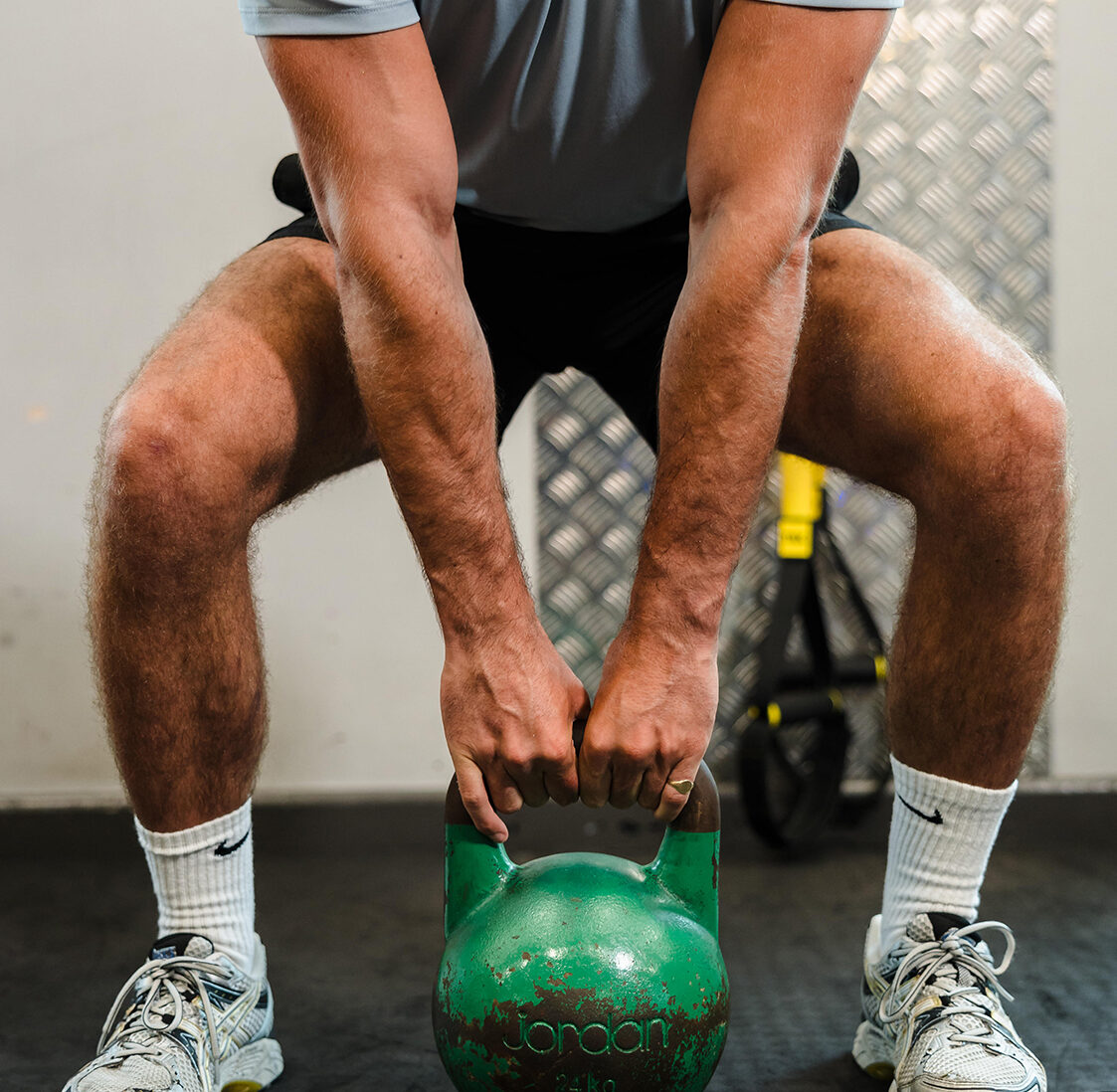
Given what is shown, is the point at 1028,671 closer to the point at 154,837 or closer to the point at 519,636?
the point at 519,636

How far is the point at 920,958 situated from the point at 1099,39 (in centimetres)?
186

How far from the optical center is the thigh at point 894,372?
110cm

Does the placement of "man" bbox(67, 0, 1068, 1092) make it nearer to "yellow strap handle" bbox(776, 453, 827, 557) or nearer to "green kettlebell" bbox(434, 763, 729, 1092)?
"green kettlebell" bbox(434, 763, 729, 1092)

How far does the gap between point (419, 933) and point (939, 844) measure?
2.79 feet

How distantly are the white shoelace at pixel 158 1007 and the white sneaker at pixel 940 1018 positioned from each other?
0.65m

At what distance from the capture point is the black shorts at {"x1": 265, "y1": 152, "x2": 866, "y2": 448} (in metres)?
1.32

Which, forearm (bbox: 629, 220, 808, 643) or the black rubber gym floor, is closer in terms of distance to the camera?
forearm (bbox: 629, 220, 808, 643)

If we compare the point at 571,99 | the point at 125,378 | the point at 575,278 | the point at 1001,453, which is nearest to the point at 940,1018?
the point at 1001,453

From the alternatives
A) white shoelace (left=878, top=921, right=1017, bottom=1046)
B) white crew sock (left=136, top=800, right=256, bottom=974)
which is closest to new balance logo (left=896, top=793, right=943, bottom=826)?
white shoelace (left=878, top=921, right=1017, bottom=1046)

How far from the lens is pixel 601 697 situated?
0.99 metres

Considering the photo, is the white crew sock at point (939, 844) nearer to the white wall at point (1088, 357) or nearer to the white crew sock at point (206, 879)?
the white crew sock at point (206, 879)

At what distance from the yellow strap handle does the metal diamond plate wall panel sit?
11cm

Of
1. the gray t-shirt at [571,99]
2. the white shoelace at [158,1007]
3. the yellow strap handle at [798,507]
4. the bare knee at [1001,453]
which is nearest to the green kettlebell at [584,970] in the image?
the white shoelace at [158,1007]

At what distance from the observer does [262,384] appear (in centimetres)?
112
